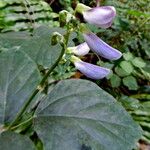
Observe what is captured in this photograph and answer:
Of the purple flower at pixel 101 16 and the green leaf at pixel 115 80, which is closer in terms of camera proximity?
the purple flower at pixel 101 16

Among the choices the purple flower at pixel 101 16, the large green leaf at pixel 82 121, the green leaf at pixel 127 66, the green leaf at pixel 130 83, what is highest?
the purple flower at pixel 101 16

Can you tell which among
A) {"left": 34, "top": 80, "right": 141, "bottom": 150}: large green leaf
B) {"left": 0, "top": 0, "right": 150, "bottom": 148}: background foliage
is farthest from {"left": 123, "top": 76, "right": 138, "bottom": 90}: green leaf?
{"left": 34, "top": 80, "right": 141, "bottom": 150}: large green leaf

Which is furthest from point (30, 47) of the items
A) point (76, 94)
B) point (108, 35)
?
point (108, 35)

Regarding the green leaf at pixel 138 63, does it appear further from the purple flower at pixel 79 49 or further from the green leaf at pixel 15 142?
the green leaf at pixel 15 142

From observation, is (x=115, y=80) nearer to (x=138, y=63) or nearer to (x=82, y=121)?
(x=138, y=63)

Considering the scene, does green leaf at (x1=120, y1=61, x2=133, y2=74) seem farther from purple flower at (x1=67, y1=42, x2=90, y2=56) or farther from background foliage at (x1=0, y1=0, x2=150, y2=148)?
purple flower at (x1=67, y1=42, x2=90, y2=56)

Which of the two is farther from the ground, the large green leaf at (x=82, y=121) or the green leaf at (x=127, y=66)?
the large green leaf at (x=82, y=121)

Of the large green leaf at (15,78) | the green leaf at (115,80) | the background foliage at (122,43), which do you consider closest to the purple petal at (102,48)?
the large green leaf at (15,78)
